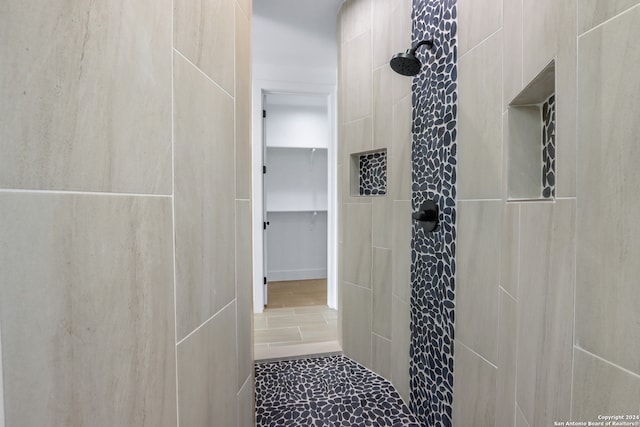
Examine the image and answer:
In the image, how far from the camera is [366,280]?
224cm

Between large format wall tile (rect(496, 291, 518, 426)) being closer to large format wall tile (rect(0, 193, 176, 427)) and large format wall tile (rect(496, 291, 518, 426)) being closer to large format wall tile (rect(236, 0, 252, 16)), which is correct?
large format wall tile (rect(0, 193, 176, 427))

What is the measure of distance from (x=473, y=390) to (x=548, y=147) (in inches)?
36.5

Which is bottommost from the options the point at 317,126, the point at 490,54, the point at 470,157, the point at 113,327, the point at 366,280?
the point at 366,280

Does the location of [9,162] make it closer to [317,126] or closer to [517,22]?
[517,22]

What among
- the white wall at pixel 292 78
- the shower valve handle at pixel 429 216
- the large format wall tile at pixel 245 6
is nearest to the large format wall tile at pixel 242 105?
the large format wall tile at pixel 245 6

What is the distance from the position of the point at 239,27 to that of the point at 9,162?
981 mm

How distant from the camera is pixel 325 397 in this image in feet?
6.24

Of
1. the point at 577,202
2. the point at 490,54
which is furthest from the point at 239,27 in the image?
the point at 577,202

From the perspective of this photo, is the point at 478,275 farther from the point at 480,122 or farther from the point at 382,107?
the point at 382,107

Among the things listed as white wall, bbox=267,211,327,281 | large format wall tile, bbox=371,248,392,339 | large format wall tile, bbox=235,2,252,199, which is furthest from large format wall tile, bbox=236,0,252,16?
white wall, bbox=267,211,327,281

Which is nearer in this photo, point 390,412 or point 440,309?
point 440,309

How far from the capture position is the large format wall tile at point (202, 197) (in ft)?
2.31

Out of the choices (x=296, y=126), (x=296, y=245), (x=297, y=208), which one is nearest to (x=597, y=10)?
(x=296, y=126)

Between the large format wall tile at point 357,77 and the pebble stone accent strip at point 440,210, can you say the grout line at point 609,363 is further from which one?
the large format wall tile at point 357,77
